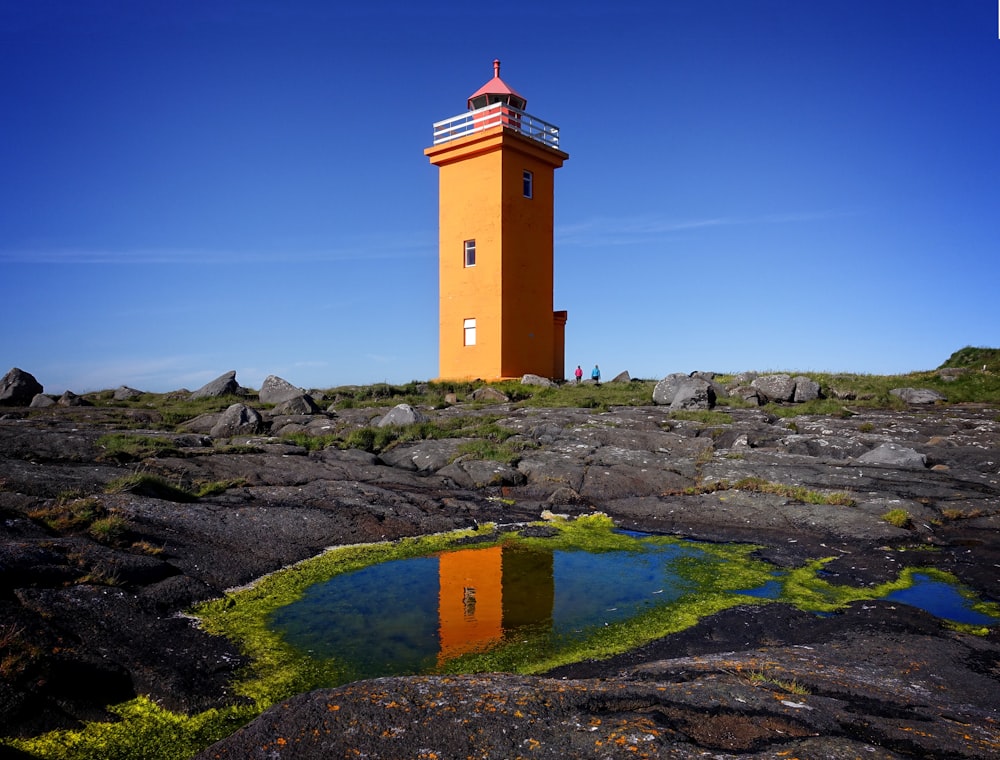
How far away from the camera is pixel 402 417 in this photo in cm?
2080

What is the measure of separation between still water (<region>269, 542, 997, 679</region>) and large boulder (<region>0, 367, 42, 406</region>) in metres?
25.8

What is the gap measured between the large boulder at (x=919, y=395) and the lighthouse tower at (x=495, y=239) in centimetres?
1487

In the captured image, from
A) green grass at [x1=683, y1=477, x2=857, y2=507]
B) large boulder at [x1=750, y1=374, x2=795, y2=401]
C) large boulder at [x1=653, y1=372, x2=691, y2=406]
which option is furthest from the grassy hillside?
green grass at [x1=683, y1=477, x2=857, y2=507]

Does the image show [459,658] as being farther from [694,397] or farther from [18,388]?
[18,388]

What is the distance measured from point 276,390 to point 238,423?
8161 millimetres

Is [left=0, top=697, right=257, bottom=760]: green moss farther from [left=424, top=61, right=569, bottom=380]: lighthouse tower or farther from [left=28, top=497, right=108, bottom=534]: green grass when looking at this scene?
[left=424, top=61, right=569, bottom=380]: lighthouse tower

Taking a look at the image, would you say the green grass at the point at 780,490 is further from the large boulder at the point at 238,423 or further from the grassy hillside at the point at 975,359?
the grassy hillside at the point at 975,359

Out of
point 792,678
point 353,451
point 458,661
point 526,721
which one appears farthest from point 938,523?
point 353,451

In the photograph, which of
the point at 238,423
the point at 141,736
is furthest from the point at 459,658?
the point at 238,423

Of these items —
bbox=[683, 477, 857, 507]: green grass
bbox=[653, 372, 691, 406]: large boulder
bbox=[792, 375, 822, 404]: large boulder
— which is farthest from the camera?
bbox=[792, 375, 822, 404]: large boulder

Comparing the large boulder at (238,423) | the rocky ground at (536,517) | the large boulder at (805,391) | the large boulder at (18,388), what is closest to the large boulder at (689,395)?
the rocky ground at (536,517)

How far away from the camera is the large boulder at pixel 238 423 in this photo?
66.7ft

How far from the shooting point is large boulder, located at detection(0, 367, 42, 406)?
28234mm

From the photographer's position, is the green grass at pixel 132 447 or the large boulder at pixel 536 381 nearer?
the green grass at pixel 132 447
